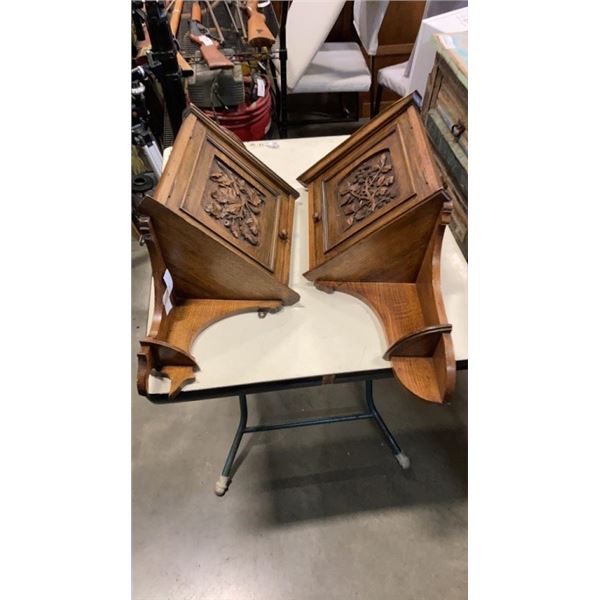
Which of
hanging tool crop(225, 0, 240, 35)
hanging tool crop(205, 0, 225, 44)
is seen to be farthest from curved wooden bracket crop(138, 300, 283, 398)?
hanging tool crop(225, 0, 240, 35)

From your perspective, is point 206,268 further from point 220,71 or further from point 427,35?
point 427,35

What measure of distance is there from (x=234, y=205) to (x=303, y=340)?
0.41m

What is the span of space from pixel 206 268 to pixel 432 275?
0.57m

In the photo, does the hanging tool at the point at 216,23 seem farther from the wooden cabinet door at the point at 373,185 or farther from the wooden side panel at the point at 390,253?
the wooden side panel at the point at 390,253

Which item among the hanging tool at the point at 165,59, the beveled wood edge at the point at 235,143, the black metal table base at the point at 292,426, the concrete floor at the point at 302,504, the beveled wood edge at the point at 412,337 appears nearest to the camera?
the beveled wood edge at the point at 412,337

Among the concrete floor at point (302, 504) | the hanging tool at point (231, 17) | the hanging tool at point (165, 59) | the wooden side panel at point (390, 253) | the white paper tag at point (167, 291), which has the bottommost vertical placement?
the concrete floor at point (302, 504)

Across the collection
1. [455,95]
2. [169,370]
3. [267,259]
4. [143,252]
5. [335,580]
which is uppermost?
[455,95]

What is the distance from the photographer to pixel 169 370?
3.40 ft

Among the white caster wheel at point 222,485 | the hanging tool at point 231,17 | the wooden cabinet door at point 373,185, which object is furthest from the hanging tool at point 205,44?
the white caster wheel at point 222,485

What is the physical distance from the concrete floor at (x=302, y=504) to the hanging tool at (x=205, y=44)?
1.65m

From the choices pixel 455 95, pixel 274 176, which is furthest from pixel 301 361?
pixel 455 95

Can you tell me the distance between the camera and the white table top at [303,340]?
107 cm

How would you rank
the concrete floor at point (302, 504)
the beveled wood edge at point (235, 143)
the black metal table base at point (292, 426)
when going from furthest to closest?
the black metal table base at point (292, 426)
the concrete floor at point (302, 504)
the beveled wood edge at point (235, 143)

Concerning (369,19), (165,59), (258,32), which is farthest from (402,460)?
(369,19)
